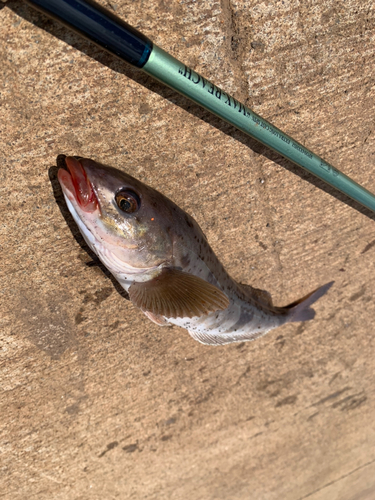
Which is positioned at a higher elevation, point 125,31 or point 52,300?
point 125,31

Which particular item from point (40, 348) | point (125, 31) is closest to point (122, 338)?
point (40, 348)

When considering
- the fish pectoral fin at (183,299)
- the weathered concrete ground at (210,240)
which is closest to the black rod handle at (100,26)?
the weathered concrete ground at (210,240)

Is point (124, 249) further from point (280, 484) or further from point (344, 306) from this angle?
point (280, 484)

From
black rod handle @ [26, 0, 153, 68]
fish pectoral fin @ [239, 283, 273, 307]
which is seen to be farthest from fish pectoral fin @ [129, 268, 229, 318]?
black rod handle @ [26, 0, 153, 68]

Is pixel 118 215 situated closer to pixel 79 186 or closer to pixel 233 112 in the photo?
pixel 79 186

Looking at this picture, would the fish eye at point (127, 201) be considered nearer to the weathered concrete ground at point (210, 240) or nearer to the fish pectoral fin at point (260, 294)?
the weathered concrete ground at point (210, 240)

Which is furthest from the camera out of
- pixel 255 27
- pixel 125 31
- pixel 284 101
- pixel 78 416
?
pixel 78 416

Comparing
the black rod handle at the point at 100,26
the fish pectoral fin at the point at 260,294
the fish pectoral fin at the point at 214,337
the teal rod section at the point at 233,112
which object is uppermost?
the black rod handle at the point at 100,26

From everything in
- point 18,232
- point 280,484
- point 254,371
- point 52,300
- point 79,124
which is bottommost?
point 280,484
